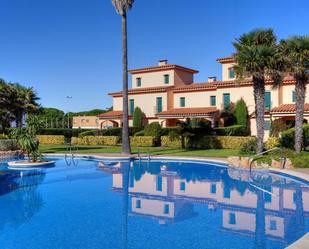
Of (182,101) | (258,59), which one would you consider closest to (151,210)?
(258,59)

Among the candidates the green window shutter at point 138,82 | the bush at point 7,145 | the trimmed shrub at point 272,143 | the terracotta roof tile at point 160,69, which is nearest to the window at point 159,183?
the trimmed shrub at point 272,143

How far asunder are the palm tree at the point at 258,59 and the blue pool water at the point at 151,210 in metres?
4.24

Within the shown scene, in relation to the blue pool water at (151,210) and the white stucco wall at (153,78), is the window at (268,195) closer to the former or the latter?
the blue pool water at (151,210)

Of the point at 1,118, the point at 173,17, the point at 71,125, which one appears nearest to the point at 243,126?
the point at 173,17

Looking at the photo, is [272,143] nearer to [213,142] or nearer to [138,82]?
[213,142]

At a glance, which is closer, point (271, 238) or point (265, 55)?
point (271, 238)

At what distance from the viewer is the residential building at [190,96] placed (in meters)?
32.9

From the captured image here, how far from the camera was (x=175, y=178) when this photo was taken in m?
16.8

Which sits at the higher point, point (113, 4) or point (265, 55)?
point (113, 4)

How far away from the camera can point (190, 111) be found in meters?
37.2

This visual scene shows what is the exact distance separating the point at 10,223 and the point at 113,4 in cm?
1953

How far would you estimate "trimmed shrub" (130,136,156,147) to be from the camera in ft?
106

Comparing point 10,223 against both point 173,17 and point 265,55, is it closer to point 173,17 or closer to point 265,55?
point 265,55

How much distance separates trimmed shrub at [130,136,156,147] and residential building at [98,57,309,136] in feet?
18.2
